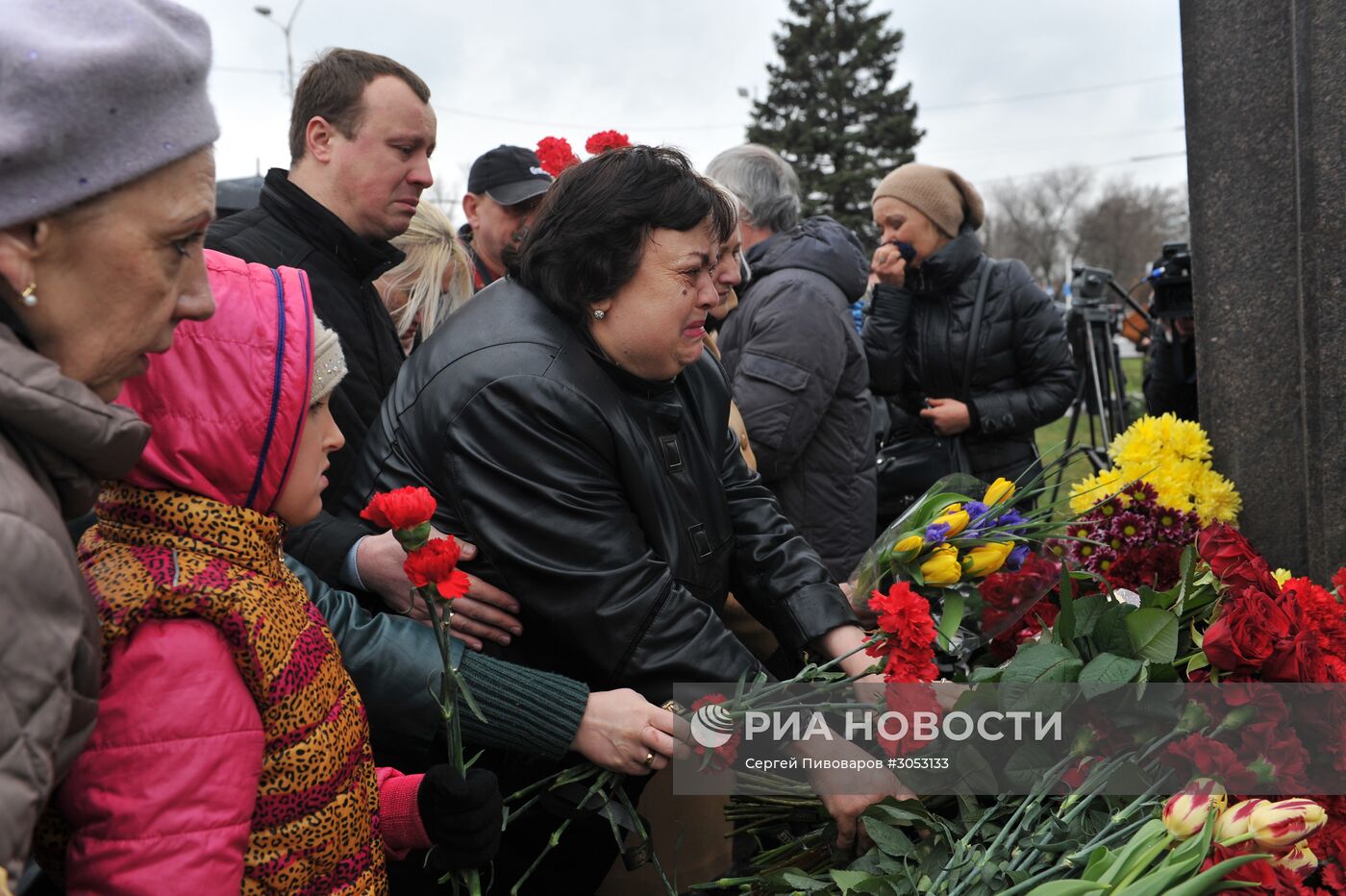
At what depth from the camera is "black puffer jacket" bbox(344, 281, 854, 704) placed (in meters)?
1.75

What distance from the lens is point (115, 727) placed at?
1061 millimetres

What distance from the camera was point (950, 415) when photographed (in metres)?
3.84

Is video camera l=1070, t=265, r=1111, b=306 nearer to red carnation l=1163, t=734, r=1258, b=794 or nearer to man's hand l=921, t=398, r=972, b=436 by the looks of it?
man's hand l=921, t=398, r=972, b=436

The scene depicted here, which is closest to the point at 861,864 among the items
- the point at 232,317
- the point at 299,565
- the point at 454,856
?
the point at 454,856

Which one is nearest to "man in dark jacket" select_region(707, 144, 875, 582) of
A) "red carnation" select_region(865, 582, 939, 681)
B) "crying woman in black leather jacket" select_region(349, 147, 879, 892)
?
"crying woman in black leather jacket" select_region(349, 147, 879, 892)

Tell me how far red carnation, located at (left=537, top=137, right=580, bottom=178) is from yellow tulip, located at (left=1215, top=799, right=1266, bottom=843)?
6.03ft

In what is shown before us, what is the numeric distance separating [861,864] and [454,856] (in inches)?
23.3

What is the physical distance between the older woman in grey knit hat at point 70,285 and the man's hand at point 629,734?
33.7 inches

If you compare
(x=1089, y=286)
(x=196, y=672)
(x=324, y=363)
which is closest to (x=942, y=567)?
(x=324, y=363)

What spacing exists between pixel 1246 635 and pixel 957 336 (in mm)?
2458

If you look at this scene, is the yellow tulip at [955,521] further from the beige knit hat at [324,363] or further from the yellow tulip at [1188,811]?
the beige knit hat at [324,363]

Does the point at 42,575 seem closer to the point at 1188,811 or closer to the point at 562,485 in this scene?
the point at 562,485

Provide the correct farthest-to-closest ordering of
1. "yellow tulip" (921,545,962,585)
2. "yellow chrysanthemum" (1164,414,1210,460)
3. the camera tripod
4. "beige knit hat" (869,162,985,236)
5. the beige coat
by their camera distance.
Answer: the camera tripod
"beige knit hat" (869,162,985,236)
"yellow chrysanthemum" (1164,414,1210,460)
"yellow tulip" (921,545,962,585)
the beige coat

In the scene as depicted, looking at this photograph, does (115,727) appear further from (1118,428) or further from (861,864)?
(1118,428)
